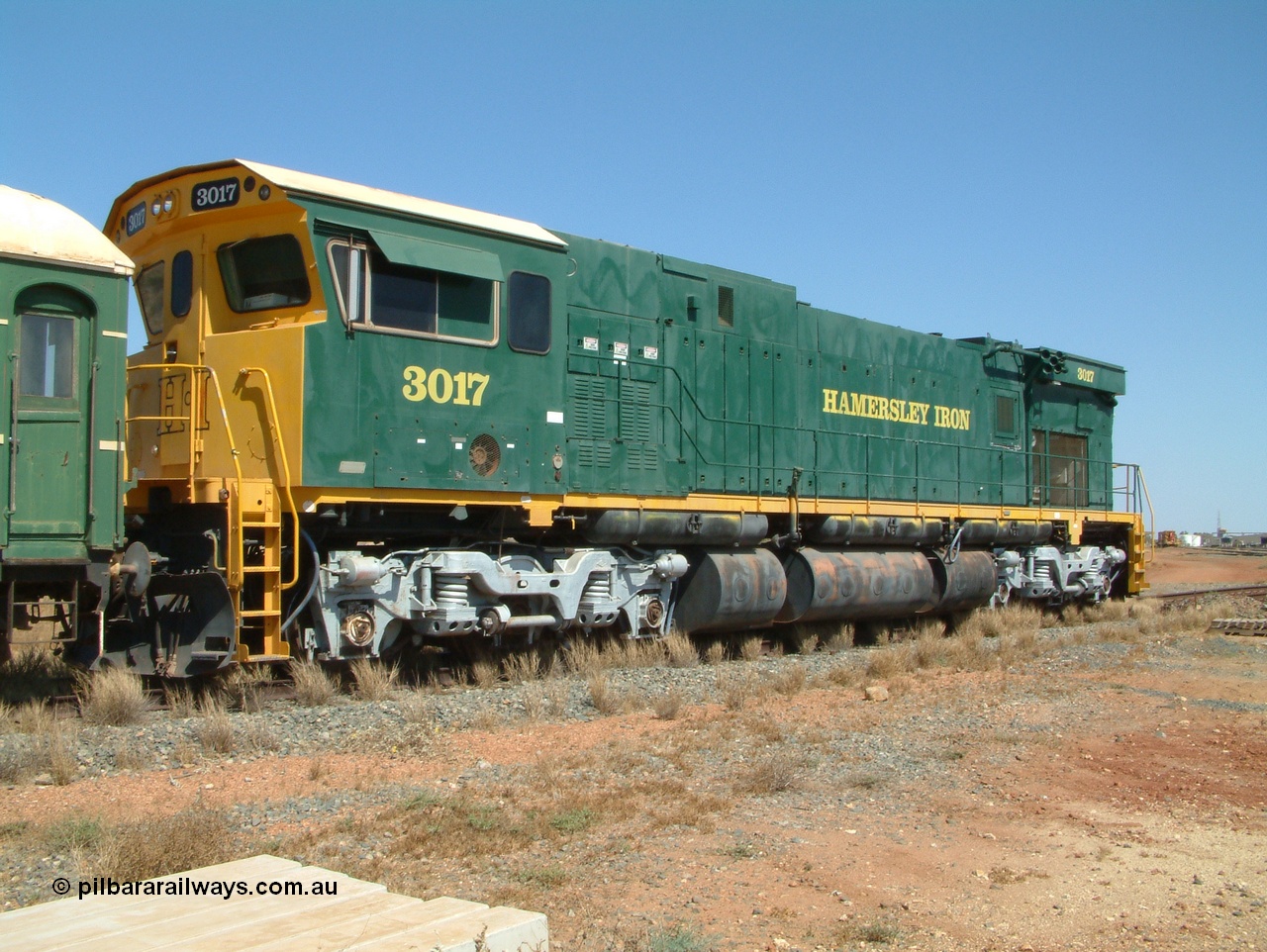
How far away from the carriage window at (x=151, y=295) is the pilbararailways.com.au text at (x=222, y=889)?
7.24 metres

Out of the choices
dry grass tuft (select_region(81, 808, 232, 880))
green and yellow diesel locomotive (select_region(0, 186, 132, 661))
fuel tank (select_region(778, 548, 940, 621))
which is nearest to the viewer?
dry grass tuft (select_region(81, 808, 232, 880))

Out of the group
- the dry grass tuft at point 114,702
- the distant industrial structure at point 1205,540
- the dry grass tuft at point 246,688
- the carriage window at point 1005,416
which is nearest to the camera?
the dry grass tuft at point 114,702

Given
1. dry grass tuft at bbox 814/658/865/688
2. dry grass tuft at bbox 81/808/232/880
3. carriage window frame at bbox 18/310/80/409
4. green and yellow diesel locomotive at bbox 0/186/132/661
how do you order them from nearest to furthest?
dry grass tuft at bbox 81/808/232/880
green and yellow diesel locomotive at bbox 0/186/132/661
carriage window frame at bbox 18/310/80/409
dry grass tuft at bbox 814/658/865/688

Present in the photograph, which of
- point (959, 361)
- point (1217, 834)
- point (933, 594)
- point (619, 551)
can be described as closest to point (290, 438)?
point (619, 551)

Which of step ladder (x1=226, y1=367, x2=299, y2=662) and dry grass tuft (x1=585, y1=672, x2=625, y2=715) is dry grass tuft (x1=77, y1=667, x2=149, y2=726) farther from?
dry grass tuft (x1=585, y1=672, x2=625, y2=715)

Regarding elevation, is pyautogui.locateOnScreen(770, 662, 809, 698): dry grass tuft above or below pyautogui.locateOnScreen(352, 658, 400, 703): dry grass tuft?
below

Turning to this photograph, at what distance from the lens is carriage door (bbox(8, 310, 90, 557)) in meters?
7.89

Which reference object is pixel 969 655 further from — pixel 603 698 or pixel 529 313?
pixel 529 313

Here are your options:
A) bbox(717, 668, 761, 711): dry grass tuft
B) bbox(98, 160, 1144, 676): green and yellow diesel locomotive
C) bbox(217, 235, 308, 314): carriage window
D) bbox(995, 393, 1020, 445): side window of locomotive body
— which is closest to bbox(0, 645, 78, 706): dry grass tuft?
bbox(98, 160, 1144, 676): green and yellow diesel locomotive

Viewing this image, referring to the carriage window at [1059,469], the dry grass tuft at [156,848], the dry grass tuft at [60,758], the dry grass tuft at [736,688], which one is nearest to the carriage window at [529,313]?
the dry grass tuft at [736,688]

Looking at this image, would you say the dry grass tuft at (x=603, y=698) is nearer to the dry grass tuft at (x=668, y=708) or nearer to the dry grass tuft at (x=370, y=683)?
the dry grass tuft at (x=668, y=708)

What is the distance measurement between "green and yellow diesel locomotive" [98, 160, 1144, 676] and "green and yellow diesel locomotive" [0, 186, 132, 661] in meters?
0.44

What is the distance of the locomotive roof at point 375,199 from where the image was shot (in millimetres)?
9227

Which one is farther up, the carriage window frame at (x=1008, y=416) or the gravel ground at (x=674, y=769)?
the carriage window frame at (x=1008, y=416)
